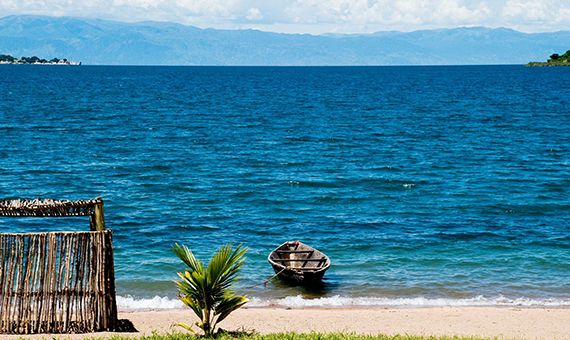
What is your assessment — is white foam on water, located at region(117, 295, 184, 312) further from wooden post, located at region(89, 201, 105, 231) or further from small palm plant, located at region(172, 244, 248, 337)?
small palm plant, located at region(172, 244, 248, 337)

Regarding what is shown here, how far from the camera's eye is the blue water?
71.5 feet

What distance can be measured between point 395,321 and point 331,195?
17.0m

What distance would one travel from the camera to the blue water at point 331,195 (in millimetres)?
Result: 21781

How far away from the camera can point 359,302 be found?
19.8 metres

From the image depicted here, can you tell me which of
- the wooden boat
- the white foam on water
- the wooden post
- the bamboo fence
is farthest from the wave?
the wooden post

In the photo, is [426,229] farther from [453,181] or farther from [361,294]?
[453,181]

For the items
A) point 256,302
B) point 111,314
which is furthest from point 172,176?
point 111,314

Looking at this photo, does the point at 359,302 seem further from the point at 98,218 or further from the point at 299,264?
the point at 98,218

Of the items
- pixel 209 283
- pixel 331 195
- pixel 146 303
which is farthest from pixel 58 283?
pixel 331 195

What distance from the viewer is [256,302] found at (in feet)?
65.3

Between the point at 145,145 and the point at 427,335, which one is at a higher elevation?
the point at 145,145

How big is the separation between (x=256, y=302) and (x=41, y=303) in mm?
7575

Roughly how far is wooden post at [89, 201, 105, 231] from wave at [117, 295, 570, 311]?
5636 millimetres

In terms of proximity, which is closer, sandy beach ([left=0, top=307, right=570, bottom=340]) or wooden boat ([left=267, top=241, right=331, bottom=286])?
sandy beach ([left=0, top=307, right=570, bottom=340])
